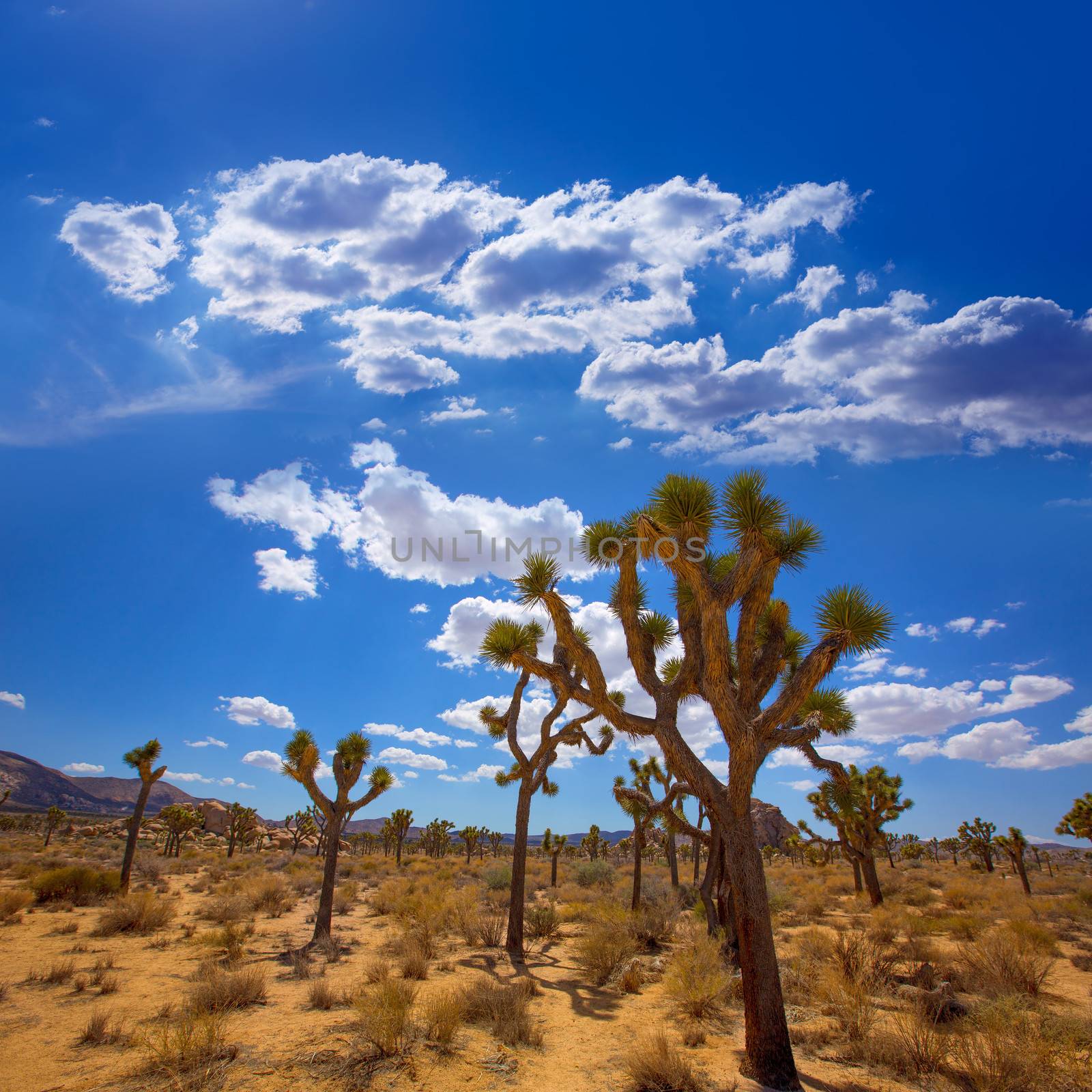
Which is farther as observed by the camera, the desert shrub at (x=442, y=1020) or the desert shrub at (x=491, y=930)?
the desert shrub at (x=491, y=930)

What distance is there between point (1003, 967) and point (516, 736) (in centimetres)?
962

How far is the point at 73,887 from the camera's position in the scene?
57.1 ft

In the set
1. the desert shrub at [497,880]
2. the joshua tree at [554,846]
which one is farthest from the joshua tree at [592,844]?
the desert shrub at [497,880]

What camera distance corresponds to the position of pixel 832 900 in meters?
22.8

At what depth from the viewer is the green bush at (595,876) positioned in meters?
26.2

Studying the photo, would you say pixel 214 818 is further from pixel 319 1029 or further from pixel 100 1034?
pixel 319 1029

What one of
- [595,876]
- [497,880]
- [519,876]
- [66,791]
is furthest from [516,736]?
[66,791]

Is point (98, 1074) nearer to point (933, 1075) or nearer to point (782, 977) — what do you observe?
point (933, 1075)

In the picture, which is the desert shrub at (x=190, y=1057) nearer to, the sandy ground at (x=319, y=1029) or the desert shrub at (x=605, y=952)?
the sandy ground at (x=319, y=1029)

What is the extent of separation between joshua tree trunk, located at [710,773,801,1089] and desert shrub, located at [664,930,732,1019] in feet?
6.08

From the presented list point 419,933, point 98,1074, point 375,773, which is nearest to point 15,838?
point 375,773

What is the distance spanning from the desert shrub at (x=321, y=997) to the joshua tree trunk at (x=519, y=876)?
4555mm

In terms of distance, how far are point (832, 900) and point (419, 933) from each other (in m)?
17.5

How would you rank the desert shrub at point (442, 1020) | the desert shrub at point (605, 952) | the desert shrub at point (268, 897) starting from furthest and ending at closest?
1. the desert shrub at point (268, 897)
2. the desert shrub at point (605, 952)
3. the desert shrub at point (442, 1020)
